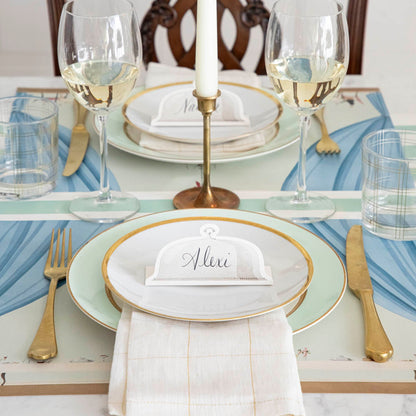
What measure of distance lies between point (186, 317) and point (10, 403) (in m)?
0.19

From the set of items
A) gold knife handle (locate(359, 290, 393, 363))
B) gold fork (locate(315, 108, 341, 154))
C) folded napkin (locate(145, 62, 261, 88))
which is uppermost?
folded napkin (locate(145, 62, 261, 88))

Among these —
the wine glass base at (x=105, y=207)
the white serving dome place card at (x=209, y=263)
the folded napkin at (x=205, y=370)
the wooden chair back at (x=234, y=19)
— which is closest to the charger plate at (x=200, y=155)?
the wine glass base at (x=105, y=207)

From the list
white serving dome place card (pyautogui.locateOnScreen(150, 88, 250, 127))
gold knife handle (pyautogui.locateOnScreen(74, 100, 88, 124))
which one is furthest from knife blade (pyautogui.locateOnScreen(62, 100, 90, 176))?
white serving dome place card (pyautogui.locateOnScreen(150, 88, 250, 127))

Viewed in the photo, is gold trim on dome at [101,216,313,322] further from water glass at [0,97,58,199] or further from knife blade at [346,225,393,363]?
water glass at [0,97,58,199]

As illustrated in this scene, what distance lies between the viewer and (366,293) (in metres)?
0.80

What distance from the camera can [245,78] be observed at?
136 cm

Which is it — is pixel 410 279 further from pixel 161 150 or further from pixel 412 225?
pixel 161 150

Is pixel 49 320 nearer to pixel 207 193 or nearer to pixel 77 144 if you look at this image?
pixel 207 193

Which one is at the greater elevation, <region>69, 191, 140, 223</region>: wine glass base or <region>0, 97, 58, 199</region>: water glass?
<region>0, 97, 58, 199</region>: water glass

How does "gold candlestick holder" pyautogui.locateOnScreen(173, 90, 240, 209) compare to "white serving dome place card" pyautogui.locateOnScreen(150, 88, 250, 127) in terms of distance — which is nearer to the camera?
"gold candlestick holder" pyautogui.locateOnScreen(173, 90, 240, 209)

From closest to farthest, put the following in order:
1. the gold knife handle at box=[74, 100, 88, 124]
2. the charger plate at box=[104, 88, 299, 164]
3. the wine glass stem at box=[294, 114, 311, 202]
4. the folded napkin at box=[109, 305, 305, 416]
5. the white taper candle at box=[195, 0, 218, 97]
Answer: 1. the folded napkin at box=[109, 305, 305, 416]
2. the white taper candle at box=[195, 0, 218, 97]
3. the wine glass stem at box=[294, 114, 311, 202]
4. the charger plate at box=[104, 88, 299, 164]
5. the gold knife handle at box=[74, 100, 88, 124]

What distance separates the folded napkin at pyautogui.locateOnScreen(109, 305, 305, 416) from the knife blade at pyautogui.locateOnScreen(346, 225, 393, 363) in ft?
0.34

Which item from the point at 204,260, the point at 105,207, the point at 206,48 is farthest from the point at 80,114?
the point at 204,260

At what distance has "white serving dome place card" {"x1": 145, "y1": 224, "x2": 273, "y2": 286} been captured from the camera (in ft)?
2.47
